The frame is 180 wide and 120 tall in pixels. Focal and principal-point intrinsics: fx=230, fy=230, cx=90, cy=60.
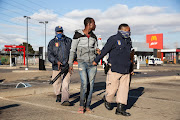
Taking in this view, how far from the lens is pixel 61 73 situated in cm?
534

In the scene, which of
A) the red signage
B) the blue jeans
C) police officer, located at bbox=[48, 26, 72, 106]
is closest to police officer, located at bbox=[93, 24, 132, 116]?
the blue jeans

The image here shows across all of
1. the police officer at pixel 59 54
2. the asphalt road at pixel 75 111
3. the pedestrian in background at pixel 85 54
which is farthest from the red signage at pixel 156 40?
the pedestrian in background at pixel 85 54

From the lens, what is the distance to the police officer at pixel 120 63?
14.8 ft

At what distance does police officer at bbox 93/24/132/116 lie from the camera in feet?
14.8

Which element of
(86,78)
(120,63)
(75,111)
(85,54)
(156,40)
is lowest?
(75,111)

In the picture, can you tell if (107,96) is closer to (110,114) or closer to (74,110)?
(110,114)

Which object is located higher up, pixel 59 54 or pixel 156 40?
pixel 156 40

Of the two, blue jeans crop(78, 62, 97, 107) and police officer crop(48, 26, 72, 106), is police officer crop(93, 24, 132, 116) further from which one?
police officer crop(48, 26, 72, 106)

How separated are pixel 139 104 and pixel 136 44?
63034 millimetres

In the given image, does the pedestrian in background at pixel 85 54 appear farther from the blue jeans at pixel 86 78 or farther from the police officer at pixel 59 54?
the police officer at pixel 59 54

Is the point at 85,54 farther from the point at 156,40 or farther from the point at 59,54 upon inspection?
the point at 156,40

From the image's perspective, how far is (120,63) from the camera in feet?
14.8

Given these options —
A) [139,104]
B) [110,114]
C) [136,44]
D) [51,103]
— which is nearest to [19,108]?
[51,103]

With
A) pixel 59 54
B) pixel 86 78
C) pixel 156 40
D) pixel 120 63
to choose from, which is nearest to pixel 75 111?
pixel 86 78
